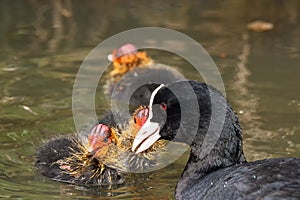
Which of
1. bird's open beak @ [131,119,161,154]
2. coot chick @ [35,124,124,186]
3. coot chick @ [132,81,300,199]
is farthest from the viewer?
coot chick @ [35,124,124,186]

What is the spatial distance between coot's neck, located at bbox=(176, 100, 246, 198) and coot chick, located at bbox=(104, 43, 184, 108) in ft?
7.99

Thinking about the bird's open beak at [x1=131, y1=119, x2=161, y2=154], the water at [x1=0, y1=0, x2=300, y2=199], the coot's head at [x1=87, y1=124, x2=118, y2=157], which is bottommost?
the water at [x1=0, y1=0, x2=300, y2=199]

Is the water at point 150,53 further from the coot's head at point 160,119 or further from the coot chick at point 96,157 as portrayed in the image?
the coot's head at point 160,119

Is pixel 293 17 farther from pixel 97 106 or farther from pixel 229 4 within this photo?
pixel 97 106

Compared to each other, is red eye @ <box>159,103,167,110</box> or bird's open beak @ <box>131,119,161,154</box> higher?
red eye @ <box>159,103,167,110</box>

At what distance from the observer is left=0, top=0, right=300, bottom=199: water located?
6352 mm

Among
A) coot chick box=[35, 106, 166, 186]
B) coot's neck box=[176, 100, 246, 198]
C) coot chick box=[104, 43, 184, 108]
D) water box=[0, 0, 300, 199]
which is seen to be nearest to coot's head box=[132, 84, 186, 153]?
coot's neck box=[176, 100, 246, 198]

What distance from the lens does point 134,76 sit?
8.54 metres

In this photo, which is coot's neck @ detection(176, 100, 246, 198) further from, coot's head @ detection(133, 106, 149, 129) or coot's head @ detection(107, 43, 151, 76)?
coot's head @ detection(107, 43, 151, 76)

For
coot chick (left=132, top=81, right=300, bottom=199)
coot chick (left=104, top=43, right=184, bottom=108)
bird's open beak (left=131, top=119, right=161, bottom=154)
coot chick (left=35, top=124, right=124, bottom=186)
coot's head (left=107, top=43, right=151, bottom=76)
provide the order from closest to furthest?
1. coot chick (left=132, top=81, right=300, bottom=199)
2. bird's open beak (left=131, top=119, right=161, bottom=154)
3. coot chick (left=35, top=124, right=124, bottom=186)
4. coot chick (left=104, top=43, right=184, bottom=108)
5. coot's head (left=107, top=43, right=151, bottom=76)

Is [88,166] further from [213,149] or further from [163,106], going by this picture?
[213,149]

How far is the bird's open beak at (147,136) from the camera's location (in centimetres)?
545

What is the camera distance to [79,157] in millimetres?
6152

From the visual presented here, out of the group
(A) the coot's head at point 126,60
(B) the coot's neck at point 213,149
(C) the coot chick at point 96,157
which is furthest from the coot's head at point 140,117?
(A) the coot's head at point 126,60
